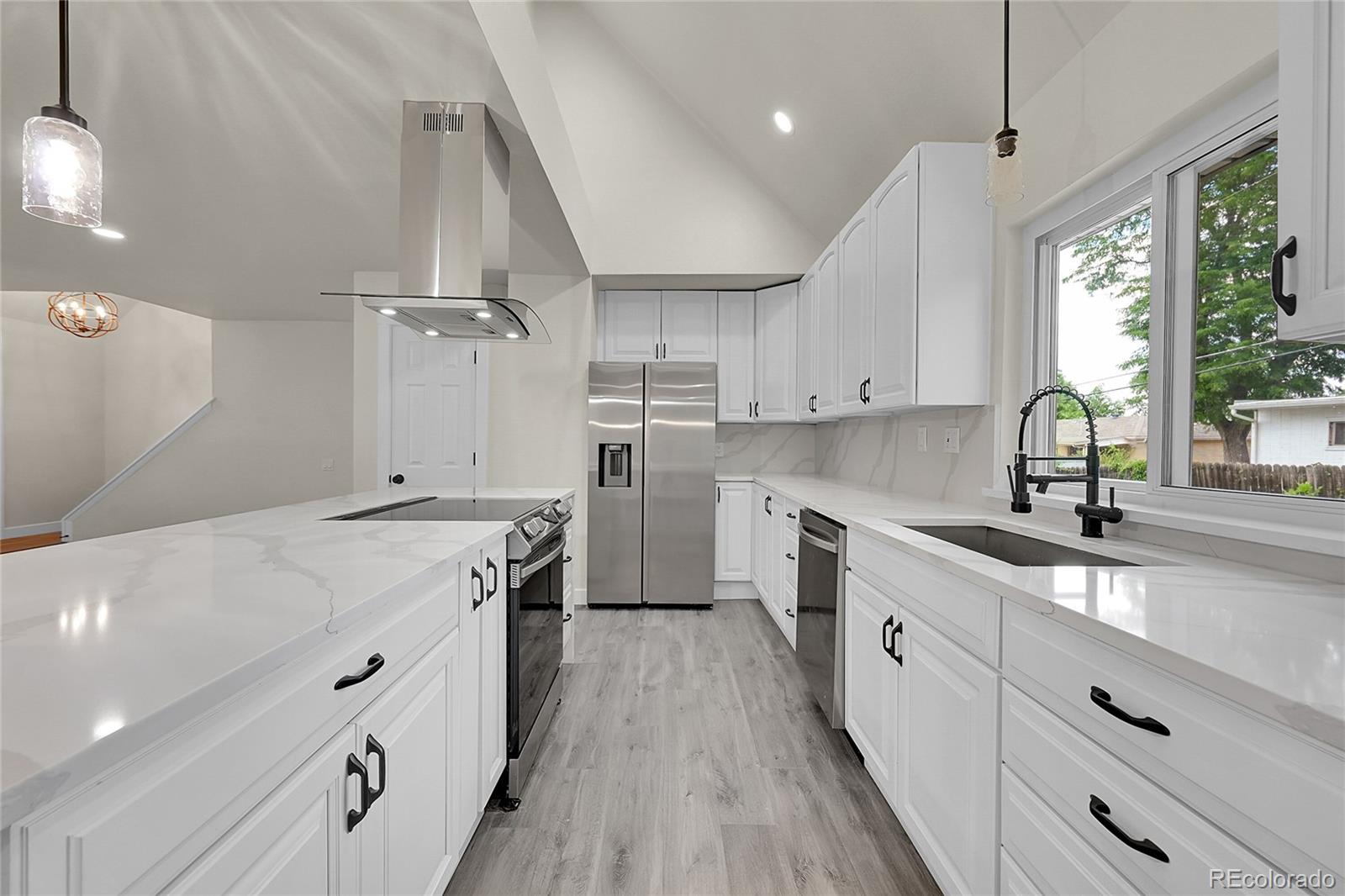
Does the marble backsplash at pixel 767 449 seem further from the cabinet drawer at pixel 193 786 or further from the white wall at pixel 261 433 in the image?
the white wall at pixel 261 433

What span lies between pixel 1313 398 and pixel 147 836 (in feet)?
6.70

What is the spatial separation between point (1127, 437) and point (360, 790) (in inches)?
86.3

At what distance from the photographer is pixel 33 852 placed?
44 centimetres

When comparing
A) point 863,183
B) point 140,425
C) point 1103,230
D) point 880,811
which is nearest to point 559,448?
point 863,183

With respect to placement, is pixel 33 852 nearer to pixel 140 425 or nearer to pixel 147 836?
pixel 147 836

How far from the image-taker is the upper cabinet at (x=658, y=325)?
4406 mm

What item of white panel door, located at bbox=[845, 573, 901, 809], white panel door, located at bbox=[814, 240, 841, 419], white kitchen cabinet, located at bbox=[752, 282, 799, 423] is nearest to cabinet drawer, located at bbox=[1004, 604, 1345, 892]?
white panel door, located at bbox=[845, 573, 901, 809]

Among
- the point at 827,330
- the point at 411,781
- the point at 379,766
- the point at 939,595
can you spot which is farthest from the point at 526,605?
the point at 827,330

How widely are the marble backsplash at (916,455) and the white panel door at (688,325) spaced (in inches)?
46.8

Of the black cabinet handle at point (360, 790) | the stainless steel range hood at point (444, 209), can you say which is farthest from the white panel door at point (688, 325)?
the black cabinet handle at point (360, 790)

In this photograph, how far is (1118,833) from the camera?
792 mm

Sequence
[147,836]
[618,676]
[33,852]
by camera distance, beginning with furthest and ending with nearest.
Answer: [618,676] < [147,836] < [33,852]

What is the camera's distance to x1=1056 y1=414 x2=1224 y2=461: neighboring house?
1441 millimetres

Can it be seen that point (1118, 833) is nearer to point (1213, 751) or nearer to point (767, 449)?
point (1213, 751)
